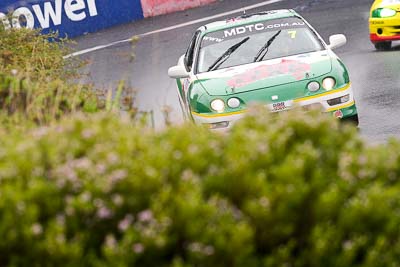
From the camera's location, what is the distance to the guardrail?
25.3 meters

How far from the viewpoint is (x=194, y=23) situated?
26016mm

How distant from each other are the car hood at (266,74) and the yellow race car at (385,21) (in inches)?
251

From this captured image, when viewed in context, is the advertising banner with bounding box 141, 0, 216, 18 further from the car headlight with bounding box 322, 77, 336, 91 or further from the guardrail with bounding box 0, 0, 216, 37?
the car headlight with bounding box 322, 77, 336, 91

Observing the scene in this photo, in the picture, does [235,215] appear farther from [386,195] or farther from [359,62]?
[359,62]

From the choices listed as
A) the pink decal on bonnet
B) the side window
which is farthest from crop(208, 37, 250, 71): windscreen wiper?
the pink decal on bonnet

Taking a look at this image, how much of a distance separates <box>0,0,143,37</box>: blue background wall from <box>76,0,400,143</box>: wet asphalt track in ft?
1.06

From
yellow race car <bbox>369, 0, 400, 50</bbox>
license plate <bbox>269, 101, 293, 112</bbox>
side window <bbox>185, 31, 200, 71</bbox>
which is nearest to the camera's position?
license plate <bbox>269, 101, 293, 112</bbox>

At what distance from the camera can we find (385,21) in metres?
18.9

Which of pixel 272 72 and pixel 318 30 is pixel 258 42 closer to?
pixel 272 72

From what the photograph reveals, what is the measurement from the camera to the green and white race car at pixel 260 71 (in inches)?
472

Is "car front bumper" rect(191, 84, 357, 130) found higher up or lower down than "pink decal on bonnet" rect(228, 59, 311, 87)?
lower down

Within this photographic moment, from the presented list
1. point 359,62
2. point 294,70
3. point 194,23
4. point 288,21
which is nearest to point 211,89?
point 294,70

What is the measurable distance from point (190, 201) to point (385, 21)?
49.2ft

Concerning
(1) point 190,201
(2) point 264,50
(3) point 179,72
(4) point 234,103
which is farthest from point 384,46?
(1) point 190,201
